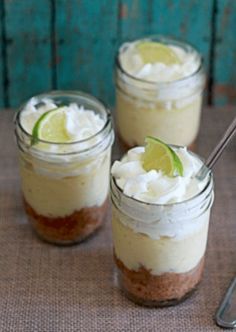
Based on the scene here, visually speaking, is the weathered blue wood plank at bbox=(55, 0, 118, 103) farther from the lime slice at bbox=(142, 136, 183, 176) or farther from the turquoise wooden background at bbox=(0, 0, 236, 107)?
the lime slice at bbox=(142, 136, 183, 176)

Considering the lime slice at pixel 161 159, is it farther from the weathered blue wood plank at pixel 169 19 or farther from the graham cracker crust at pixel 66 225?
the weathered blue wood plank at pixel 169 19

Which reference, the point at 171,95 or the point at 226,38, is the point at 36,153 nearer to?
the point at 171,95

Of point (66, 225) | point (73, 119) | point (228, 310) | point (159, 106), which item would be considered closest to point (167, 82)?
point (159, 106)

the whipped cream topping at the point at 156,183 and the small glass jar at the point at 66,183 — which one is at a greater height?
the whipped cream topping at the point at 156,183

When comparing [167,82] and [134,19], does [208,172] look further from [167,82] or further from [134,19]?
[134,19]

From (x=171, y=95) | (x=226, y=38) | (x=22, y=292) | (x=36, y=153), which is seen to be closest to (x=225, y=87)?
(x=226, y=38)

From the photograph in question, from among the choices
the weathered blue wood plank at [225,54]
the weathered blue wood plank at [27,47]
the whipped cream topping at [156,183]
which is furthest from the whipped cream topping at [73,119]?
the weathered blue wood plank at [225,54]
